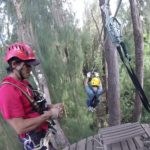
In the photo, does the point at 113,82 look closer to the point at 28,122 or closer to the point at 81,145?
the point at 81,145

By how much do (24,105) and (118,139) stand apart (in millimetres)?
1608

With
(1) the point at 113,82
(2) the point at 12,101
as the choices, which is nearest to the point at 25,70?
(2) the point at 12,101

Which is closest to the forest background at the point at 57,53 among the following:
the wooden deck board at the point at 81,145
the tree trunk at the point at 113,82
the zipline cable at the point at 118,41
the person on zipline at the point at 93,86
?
the tree trunk at the point at 113,82

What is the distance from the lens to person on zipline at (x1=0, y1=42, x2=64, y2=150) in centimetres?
159

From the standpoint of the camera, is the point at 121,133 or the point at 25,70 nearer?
the point at 25,70

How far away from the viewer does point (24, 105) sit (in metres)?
1.69

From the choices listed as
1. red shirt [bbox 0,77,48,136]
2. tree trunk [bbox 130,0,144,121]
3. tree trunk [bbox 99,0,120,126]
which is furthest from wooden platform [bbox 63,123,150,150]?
tree trunk [bbox 130,0,144,121]

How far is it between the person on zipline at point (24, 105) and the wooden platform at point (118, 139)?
4.33ft

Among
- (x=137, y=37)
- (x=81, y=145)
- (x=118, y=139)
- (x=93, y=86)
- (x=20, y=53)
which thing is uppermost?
(x=20, y=53)

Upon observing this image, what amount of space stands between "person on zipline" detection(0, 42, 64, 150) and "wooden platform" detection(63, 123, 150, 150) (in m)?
1.32

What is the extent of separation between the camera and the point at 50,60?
17.6 feet

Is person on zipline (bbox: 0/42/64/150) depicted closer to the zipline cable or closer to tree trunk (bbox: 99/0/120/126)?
the zipline cable

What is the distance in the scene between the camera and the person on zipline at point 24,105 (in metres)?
1.59

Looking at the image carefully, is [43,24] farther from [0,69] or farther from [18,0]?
[0,69]
